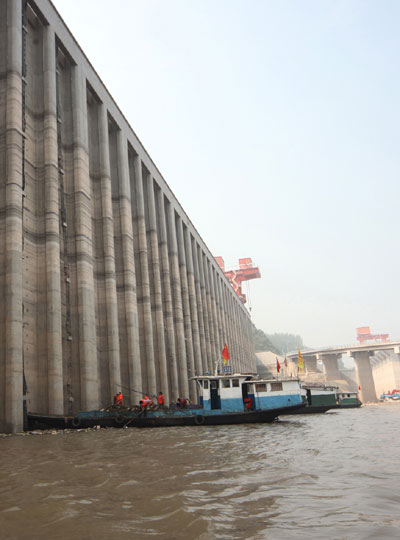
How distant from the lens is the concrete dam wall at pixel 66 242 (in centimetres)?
2530

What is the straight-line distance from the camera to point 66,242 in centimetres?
3091

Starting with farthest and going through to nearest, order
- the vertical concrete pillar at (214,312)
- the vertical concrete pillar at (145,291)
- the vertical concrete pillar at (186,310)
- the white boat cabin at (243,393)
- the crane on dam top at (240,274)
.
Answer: the crane on dam top at (240,274), the vertical concrete pillar at (214,312), the vertical concrete pillar at (186,310), the vertical concrete pillar at (145,291), the white boat cabin at (243,393)

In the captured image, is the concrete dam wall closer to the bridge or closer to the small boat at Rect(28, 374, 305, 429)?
the small boat at Rect(28, 374, 305, 429)

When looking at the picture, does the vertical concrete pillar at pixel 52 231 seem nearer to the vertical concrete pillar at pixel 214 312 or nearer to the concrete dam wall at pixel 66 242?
the concrete dam wall at pixel 66 242

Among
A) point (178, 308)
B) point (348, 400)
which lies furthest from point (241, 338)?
point (178, 308)

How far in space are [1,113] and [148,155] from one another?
80.2ft

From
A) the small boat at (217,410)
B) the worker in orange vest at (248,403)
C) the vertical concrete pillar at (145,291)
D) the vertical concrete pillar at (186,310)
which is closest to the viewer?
the small boat at (217,410)

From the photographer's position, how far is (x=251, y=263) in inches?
5679

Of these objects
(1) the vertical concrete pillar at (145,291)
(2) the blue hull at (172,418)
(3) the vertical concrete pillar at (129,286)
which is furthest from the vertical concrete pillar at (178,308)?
Result: (2) the blue hull at (172,418)

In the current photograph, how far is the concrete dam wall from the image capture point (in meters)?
25.3

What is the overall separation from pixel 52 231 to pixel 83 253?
3402 mm

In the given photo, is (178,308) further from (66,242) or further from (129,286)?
(66,242)

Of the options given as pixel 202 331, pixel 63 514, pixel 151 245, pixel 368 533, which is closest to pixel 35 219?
pixel 151 245

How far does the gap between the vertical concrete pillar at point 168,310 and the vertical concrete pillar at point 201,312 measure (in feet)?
44.4
